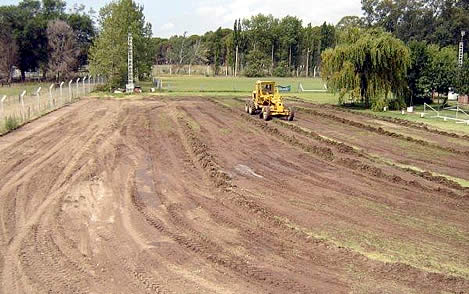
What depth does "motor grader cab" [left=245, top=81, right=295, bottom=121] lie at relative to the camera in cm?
2817

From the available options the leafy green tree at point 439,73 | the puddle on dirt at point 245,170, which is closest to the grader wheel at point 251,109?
the leafy green tree at point 439,73

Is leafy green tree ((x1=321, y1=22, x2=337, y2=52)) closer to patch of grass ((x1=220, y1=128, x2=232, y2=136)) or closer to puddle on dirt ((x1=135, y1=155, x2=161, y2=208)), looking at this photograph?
patch of grass ((x1=220, y1=128, x2=232, y2=136))

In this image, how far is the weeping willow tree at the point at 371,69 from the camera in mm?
36000

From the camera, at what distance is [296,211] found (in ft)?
36.1

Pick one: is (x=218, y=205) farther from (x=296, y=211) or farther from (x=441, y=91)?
(x=441, y=91)

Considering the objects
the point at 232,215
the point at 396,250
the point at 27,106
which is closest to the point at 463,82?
the point at 27,106

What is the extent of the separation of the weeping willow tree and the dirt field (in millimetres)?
15635

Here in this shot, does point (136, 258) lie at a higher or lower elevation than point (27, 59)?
lower

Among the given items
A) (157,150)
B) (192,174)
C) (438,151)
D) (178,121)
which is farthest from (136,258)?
(178,121)

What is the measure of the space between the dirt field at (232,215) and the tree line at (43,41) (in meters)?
57.8

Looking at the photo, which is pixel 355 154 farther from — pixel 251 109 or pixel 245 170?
pixel 251 109

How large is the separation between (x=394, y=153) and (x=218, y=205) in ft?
31.7

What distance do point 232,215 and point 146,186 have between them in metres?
3.43

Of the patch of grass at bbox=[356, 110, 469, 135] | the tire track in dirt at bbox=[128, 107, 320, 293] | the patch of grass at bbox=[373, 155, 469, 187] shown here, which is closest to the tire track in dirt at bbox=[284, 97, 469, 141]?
the patch of grass at bbox=[356, 110, 469, 135]
